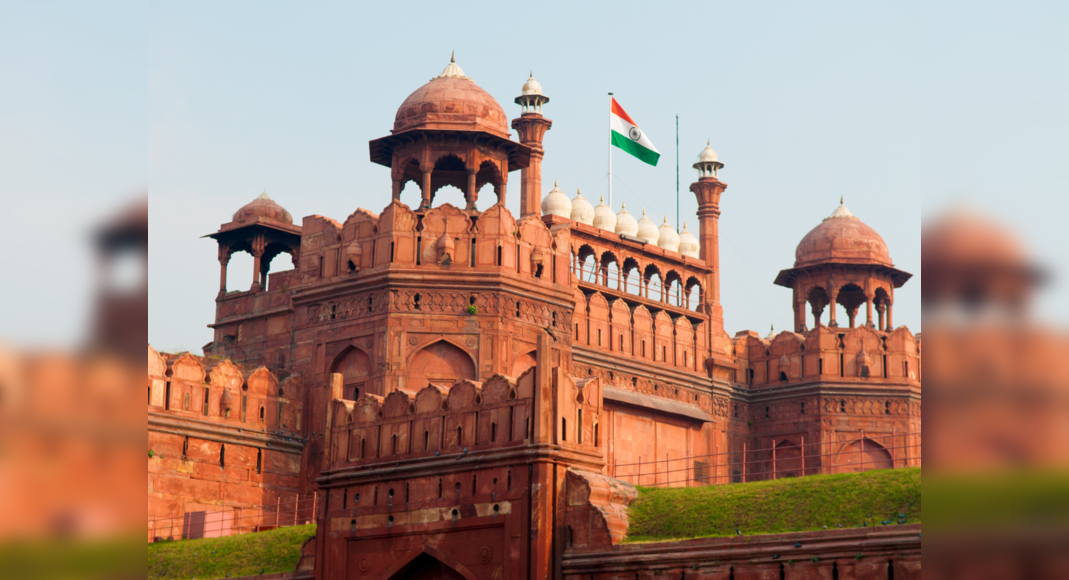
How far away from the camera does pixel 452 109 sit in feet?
86.0

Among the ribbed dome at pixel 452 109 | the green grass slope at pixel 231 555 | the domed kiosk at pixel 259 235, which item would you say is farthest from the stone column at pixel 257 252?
the green grass slope at pixel 231 555

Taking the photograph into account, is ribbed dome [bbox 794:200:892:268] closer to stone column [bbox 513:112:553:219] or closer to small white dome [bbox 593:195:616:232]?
small white dome [bbox 593:195:616:232]

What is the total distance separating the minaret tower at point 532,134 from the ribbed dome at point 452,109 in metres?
6.51

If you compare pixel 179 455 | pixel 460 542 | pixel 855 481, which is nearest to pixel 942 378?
pixel 855 481

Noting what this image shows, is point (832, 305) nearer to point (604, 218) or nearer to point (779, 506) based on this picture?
point (604, 218)

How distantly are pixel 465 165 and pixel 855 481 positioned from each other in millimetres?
12532

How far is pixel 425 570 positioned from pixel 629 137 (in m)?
20.2

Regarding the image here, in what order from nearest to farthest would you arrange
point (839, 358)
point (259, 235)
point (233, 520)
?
1. point (233, 520)
2. point (259, 235)
3. point (839, 358)

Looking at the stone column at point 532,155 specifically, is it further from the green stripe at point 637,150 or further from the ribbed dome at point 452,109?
the ribbed dome at point 452,109

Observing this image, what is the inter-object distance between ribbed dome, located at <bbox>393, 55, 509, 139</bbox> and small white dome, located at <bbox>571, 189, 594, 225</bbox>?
9330mm

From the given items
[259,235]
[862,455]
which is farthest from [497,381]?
[862,455]

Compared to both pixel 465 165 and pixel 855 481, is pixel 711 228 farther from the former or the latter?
pixel 855 481

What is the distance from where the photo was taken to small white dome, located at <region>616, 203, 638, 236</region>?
3628cm

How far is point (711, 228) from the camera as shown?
3697 centimetres
